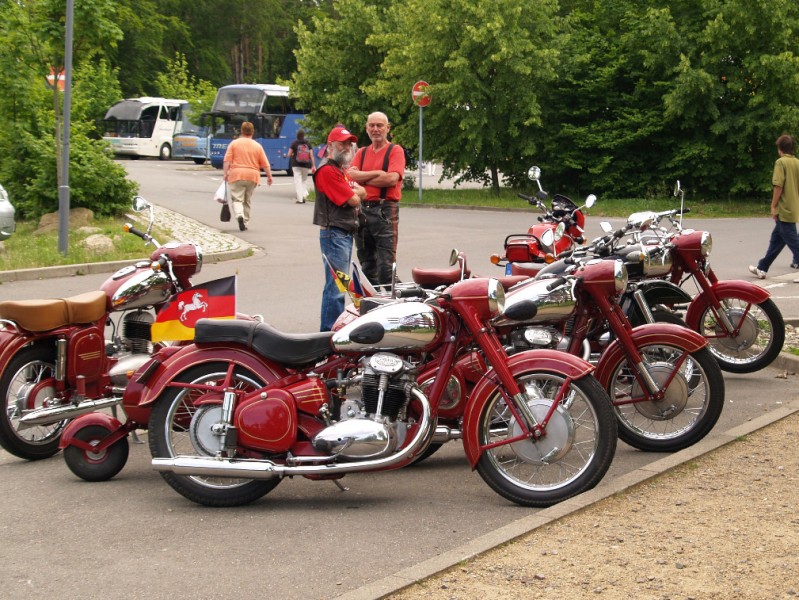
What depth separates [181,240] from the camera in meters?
20.3

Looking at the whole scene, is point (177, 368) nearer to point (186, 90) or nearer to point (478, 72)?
point (478, 72)

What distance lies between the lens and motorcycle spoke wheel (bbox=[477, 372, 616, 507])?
5.66 metres

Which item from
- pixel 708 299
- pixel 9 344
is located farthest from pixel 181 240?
pixel 9 344

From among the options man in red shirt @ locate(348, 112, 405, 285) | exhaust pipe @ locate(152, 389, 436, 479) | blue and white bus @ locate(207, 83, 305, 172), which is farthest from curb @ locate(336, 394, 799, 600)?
blue and white bus @ locate(207, 83, 305, 172)

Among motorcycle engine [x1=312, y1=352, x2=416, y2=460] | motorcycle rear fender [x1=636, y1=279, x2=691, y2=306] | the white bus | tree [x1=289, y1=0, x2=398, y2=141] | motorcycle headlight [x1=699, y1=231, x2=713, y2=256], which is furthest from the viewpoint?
the white bus

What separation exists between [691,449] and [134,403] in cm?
305

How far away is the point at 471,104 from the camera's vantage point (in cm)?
3012

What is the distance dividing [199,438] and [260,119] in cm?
4020

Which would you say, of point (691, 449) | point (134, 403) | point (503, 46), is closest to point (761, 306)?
point (691, 449)

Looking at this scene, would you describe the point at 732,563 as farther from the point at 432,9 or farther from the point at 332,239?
the point at 432,9

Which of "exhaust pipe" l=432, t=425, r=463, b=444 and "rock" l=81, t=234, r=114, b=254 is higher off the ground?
"exhaust pipe" l=432, t=425, r=463, b=444

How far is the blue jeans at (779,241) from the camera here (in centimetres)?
1491

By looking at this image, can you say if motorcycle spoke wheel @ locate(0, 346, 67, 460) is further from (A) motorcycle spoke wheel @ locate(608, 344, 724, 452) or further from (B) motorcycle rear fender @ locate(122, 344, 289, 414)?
(A) motorcycle spoke wheel @ locate(608, 344, 724, 452)

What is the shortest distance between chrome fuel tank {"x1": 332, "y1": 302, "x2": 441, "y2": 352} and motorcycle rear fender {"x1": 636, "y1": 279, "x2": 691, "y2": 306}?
2.69 m
